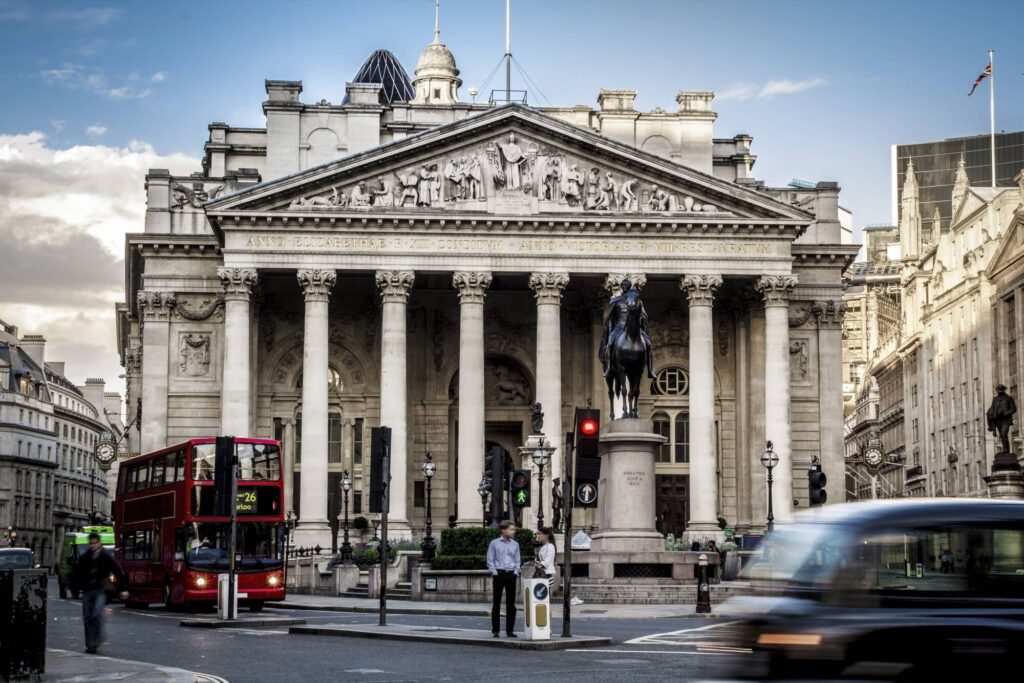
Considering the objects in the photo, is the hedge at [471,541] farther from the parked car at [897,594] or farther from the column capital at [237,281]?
the parked car at [897,594]

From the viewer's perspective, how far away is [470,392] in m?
64.2

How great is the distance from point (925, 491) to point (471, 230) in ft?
175

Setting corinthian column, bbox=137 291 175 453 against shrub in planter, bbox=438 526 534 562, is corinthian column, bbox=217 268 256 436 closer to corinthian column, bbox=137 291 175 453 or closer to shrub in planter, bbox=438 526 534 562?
corinthian column, bbox=137 291 175 453

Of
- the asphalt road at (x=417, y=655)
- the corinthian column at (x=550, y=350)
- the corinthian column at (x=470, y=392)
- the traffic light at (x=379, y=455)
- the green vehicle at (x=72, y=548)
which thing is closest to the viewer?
the asphalt road at (x=417, y=655)

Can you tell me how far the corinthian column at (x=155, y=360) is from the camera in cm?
6878

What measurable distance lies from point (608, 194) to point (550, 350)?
7.15 meters

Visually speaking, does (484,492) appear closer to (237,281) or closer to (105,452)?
(237,281)

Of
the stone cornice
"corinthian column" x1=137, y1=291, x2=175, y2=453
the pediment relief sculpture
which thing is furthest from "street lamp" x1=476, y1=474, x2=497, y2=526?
"corinthian column" x1=137, y1=291, x2=175, y2=453

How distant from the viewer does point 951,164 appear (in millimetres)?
130000

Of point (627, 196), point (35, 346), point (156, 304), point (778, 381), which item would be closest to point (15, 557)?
point (156, 304)

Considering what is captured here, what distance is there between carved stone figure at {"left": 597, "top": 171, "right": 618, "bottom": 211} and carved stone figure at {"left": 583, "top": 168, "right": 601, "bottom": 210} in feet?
0.50

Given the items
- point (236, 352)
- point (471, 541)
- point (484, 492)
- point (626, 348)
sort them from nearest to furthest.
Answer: point (626, 348) < point (471, 541) < point (484, 492) < point (236, 352)

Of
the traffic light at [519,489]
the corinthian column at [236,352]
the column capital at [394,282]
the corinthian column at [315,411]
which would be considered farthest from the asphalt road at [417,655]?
the column capital at [394,282]

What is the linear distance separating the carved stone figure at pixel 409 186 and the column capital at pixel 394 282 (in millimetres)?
2937
